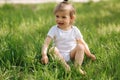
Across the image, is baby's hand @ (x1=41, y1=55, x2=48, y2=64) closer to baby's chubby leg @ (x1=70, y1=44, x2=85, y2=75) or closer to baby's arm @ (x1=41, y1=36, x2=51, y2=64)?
baby's arm @ (x1=41, y1=36, x2=51, y2=64)

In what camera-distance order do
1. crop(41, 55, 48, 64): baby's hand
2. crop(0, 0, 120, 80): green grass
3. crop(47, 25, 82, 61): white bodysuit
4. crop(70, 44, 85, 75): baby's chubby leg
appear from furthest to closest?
crop(47, 25, 82, 61): white bodysuit
crop(70, 44, 85, 75): baby's chubby leg
crop(41, 55, 48, 64): baby's hand
crop(0, 0, 120, 80): green grass

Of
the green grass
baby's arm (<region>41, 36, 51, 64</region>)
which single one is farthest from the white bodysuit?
the green grass

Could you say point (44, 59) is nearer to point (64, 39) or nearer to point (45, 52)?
point (45, 52)

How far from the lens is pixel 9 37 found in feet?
13.0

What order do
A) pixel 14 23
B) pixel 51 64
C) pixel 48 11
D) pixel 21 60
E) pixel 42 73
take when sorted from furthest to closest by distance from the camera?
pixel 48 11 → pixel 14 23 → pixel 21 60 → pixel 51 64 → pixel 42 73

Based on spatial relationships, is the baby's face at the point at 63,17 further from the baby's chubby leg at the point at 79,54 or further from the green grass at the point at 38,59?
the green grass at the point at 38,59

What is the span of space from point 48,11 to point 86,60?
355cm

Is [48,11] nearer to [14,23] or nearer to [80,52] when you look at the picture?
[14,23]

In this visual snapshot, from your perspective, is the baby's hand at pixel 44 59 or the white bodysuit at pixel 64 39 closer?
the baby's hand at pixel 44 59

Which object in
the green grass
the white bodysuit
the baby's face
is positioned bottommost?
the green grass

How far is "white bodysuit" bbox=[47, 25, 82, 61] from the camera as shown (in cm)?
375

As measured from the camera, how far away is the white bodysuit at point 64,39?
12.3 ft

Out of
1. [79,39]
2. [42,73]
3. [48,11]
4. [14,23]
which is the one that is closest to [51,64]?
[42,73]

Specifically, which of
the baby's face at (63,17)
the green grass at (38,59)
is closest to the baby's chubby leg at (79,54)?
the green grass at (38,59)
